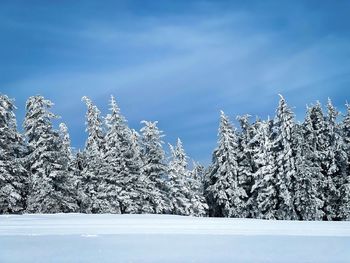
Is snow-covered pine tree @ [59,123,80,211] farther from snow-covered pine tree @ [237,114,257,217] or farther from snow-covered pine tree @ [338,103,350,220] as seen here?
snow-covered pine tree @ [338,103,350,220]

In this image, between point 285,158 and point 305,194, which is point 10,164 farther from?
point 305,194

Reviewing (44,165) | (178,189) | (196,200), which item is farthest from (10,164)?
(196,200)

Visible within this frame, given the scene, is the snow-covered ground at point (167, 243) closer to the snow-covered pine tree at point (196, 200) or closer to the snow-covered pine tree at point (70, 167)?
the snow-covered pine tree at point (70, 167)

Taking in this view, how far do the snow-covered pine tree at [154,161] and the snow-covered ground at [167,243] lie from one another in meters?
32.4

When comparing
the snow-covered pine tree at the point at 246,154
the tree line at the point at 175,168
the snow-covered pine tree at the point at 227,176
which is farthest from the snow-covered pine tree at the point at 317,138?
the snow-covered pine tree at the point at 227,176

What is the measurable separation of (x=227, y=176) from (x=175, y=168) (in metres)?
6.01

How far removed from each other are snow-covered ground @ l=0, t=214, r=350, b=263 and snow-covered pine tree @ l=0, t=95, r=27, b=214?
20.2 metres

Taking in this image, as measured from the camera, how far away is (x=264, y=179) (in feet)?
152

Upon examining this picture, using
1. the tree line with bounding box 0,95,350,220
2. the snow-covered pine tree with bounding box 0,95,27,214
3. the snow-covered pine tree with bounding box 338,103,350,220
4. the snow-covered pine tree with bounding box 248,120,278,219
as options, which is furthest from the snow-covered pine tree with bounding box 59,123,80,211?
the snow-covered pine tree with bounding box 338,103,350,220

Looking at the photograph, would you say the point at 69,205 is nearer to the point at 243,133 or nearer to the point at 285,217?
the point at 285,217

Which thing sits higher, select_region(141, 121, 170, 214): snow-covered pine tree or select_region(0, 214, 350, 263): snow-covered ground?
select_region(141, 121, 170, 214): snow-covered pine tree

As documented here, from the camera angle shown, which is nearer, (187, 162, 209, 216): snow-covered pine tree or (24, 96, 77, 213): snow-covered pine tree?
(24, 96, 77, 213): snow-covered pine tree

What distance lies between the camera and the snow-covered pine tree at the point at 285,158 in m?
44.4

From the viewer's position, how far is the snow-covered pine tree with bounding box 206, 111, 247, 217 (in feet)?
167
